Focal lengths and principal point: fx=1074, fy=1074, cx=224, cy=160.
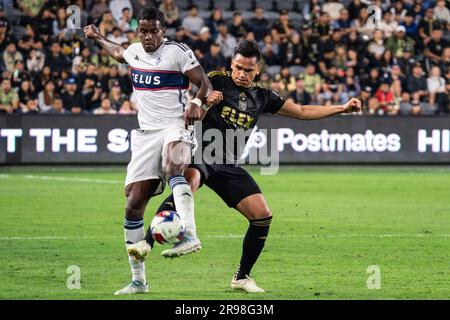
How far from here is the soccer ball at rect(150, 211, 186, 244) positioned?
318 inches

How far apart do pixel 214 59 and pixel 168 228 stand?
17498 mm

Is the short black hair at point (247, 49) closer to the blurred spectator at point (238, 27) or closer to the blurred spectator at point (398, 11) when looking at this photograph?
the blurred spectator at point (238, 27)

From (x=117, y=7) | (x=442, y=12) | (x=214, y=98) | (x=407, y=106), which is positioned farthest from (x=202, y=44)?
(x=214, y=98)

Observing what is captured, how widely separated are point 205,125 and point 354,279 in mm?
1990

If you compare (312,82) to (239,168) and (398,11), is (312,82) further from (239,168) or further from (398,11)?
(239,168)

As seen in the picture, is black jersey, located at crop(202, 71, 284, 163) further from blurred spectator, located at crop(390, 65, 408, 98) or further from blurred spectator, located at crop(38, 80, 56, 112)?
blurred spectator, located at crop(390, 65, 408, 98)

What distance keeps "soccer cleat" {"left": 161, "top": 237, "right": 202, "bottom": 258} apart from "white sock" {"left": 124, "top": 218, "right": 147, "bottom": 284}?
0.73 meters

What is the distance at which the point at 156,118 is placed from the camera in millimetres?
8977

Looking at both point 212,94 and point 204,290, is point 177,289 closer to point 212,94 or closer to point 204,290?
point 204,290

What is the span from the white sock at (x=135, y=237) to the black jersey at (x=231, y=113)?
0.97 metres

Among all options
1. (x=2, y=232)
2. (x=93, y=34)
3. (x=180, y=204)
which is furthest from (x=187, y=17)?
(x=180, y=204)

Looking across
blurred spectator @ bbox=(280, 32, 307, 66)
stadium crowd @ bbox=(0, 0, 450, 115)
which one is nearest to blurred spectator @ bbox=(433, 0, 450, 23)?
stadium crowd @ bbox=(0, 0, 450, 115)

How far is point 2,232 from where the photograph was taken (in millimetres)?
13414

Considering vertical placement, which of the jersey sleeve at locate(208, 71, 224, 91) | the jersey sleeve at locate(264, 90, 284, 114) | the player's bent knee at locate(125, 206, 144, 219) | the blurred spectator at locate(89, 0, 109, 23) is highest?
the blurred spectator at locate(89, 0, 109, 23)
